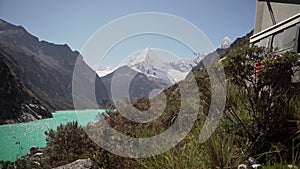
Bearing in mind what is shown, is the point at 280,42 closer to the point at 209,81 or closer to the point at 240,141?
the point at 209,81

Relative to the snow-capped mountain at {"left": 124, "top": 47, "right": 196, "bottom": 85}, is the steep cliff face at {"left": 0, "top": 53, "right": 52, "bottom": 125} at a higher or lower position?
higher

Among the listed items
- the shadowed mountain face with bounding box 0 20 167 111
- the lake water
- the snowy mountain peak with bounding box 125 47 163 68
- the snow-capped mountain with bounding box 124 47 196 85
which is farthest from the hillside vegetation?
the lake water

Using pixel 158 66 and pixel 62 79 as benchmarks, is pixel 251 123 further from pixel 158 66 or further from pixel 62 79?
pixel 62 79

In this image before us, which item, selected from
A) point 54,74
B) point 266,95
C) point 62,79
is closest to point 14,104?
point 266,95

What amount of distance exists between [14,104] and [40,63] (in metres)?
93.0

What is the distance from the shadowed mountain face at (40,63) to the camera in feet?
281

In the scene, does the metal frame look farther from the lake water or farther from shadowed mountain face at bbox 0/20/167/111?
the lake water

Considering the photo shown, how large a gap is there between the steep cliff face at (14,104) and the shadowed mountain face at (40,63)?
21.2 m

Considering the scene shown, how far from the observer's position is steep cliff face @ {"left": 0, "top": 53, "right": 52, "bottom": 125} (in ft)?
146

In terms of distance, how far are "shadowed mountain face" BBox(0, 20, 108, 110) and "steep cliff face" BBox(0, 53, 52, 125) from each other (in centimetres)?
2124

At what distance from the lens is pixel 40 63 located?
134 metres

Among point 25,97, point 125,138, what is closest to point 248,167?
point 125,138

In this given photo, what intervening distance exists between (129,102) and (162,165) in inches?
157

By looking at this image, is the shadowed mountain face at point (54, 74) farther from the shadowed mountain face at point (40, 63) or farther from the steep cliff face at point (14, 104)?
the steep cliff face at point (14, 104)
